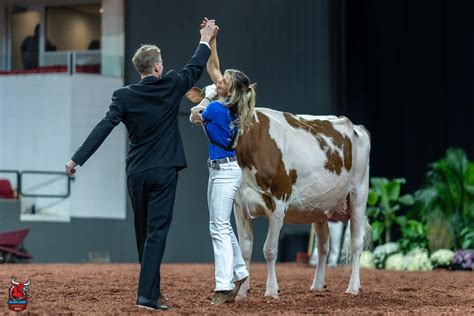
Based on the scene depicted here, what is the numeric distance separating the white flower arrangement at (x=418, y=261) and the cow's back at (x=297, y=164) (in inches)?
265

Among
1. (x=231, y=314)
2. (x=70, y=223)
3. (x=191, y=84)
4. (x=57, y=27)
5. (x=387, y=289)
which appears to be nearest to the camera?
(x=231, y=314)

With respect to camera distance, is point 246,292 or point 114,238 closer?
point 246,292

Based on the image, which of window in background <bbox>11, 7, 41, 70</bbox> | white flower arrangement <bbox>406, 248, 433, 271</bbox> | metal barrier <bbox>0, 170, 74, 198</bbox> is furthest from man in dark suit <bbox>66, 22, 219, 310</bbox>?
window in background <bbox>11, 7, 41, 70</bbox>

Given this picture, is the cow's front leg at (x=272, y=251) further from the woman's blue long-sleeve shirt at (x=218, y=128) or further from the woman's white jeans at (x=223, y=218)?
the woman's blue long-sleeve shirt at (x=218, y=128)

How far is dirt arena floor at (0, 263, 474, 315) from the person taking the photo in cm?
870

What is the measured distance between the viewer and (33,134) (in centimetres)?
2253

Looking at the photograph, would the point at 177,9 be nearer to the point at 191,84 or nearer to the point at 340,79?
the point at 340,79

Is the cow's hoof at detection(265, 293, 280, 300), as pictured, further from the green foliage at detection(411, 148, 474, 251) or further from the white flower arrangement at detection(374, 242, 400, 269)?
the white flower arrangement at detection(374, 242, 400, 269)

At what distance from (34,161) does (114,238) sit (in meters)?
2.42

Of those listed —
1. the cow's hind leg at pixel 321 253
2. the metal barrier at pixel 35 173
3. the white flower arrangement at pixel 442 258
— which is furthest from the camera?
→ the metal barrier at pixel 35 173

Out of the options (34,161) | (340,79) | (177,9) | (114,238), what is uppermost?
(177,9)

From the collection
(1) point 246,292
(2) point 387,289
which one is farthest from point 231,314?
(2) point 387,289

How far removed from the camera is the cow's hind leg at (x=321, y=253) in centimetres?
1145

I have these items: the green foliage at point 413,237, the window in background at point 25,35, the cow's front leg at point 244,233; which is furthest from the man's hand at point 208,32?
the window in background at point 25,35
